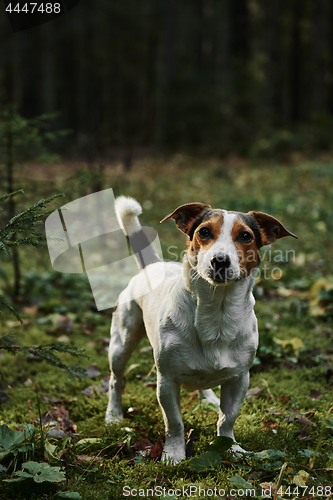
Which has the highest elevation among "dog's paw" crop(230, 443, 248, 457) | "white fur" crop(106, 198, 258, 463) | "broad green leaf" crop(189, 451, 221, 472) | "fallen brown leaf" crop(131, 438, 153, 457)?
"white fur" crop(106, 198, 258, 463)

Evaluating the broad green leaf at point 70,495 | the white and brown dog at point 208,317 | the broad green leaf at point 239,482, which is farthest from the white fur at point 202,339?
the broad green leaf at point 70,495

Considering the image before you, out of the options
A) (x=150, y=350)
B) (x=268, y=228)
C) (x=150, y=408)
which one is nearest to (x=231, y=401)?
(x=150, y=408)

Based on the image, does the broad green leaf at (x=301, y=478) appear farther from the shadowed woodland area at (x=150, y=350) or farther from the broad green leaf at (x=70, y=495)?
the broad green leaf at (x=70, y=495)

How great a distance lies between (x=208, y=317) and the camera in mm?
2561

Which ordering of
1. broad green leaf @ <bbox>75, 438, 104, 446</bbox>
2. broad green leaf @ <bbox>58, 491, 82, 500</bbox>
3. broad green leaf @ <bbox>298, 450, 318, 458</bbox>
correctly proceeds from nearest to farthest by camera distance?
broad green leaf @ <bbox>58, 491, 82, 500</bbox>
broad green leaf @ <bbox>298, 450, 318, 458</bbox>
broad green leaf @ <bbox>75, 438, 104, 446</bbox>

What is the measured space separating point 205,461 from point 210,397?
0.99m

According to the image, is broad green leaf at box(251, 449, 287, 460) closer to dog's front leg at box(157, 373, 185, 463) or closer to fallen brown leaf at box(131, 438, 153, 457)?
dog's front leg at box(157, 373, 185, 463)

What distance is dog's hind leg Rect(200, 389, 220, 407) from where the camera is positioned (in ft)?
11.5

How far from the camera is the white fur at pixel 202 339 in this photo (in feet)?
8.40

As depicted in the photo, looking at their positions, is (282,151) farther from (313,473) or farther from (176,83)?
(313,473)

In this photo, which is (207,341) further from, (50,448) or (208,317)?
(50,448)

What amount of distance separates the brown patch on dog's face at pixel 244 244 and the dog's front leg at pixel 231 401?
76 cm

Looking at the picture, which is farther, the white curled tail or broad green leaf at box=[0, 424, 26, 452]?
the white curled tail

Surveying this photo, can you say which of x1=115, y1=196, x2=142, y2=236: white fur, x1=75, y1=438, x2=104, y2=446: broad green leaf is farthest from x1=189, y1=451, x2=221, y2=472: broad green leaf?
x1=115, y1=196, x2=142, y2=236: white fur
